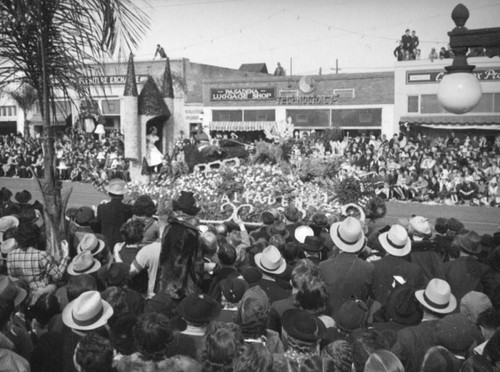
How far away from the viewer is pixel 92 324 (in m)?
3.94

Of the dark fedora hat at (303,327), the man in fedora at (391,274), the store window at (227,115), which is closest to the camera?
the dark fedora hat at (303,327)

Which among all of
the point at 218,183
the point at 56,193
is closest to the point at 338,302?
the point at 56,193

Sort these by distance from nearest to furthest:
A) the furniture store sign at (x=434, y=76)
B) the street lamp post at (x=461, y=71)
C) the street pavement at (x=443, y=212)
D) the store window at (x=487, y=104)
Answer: the street lamp post at (x=461, y=71)
the street pavement at (x=443, y=212)
the furniture store sign at (x=434, y=76)
the store window at (x=487, y=104)

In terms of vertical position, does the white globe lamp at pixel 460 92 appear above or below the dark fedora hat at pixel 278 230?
above

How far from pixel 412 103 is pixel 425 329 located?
27110 mm

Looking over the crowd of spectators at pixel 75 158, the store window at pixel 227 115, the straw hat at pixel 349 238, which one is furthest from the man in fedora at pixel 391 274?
the store window at pixel 227 115

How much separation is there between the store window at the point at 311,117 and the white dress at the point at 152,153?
14.9 metres

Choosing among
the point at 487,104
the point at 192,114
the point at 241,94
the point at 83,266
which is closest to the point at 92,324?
the point at 83,266

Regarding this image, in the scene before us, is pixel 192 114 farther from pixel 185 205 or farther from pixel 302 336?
pixel 302 336

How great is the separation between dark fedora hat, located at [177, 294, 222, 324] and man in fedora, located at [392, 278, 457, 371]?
4.06 ft

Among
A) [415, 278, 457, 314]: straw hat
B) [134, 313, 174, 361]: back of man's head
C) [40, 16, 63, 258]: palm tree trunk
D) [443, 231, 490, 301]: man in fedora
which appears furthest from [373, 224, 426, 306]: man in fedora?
[40, 16, 63, 258]: palm tree trunk

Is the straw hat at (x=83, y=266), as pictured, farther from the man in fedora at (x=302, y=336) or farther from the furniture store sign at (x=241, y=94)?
the furniture store sign at (x=241, y=94)

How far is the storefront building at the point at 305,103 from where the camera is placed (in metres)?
31.3

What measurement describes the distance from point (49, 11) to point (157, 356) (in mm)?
3842
